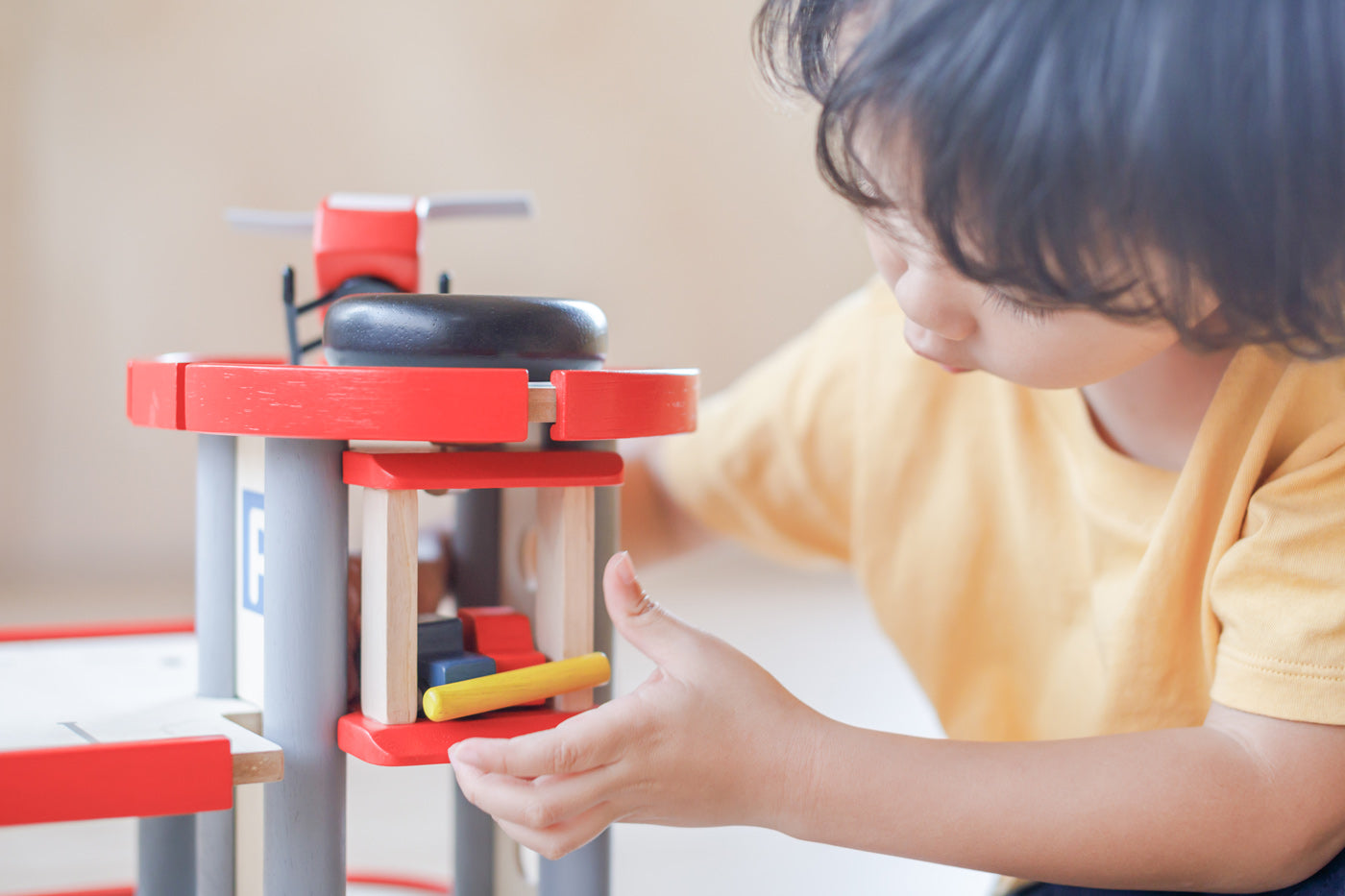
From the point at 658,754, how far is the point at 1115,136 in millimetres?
243

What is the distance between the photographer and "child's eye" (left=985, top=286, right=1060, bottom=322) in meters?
0.40

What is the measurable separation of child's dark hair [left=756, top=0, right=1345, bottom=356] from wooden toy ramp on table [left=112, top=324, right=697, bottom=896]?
0.41 ft

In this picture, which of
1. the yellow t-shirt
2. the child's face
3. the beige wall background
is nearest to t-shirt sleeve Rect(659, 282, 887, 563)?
the yellow t-shirt

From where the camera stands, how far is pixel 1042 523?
64 cm

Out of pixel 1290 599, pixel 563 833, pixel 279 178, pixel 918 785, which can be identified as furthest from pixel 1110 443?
pixel 279 178

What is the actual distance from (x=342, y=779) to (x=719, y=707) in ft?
0.46

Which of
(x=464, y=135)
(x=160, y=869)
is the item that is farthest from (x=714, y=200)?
(x=160, y=869)

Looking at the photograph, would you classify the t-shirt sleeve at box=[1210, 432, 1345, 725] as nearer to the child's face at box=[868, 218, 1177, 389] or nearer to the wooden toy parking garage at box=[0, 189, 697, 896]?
the child's face at box=[868, 218, 1177, 389]

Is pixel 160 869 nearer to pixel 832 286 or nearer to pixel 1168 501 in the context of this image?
pixel 1168 501

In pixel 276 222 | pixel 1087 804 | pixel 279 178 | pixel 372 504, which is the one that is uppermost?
pixel 279 178

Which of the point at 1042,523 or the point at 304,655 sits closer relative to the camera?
the point at 304,655

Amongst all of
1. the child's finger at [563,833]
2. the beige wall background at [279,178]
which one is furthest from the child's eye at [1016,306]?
the beige wall background at [279,178]

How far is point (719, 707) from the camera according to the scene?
0.40 meters

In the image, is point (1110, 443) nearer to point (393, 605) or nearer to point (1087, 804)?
point (1087, 804)
